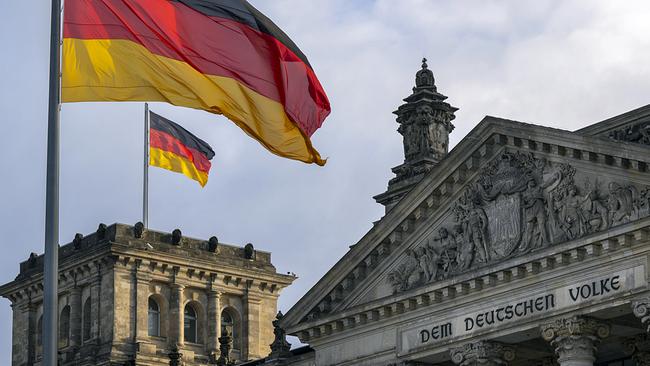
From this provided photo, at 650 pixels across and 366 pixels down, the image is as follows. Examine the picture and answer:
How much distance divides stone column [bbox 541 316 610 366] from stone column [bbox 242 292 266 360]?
1689 inches

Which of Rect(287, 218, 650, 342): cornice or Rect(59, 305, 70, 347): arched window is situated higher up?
Rect(59, 305, 70, 347): arched window

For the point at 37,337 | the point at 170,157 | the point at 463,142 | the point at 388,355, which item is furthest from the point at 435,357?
the point at 37,337

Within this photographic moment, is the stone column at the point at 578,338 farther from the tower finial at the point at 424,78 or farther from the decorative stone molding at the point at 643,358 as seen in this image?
the tower finial at the point at 424,78

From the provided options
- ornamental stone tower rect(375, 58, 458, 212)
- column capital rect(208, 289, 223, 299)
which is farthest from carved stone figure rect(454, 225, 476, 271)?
column capital rect(208, 289, 223, 299)

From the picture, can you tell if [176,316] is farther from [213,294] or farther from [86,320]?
[86,320]

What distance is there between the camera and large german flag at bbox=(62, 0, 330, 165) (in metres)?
32.8

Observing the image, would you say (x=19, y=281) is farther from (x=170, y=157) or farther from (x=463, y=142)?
(x=463, y=142)

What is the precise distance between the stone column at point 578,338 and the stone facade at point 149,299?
3384cm

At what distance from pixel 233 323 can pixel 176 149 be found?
783 inches

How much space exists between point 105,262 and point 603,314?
41.8 meters

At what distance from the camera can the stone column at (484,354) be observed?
5512 centimetres

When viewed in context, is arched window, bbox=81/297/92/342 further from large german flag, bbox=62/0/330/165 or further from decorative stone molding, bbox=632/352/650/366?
large german flag, bbox=62/0/330/165

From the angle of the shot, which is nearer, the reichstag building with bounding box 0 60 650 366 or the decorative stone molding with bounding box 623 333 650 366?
the reichstag building with bounding box 0 60 650 366

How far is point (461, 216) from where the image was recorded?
5619cm
